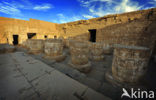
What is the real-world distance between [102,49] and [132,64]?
2.69 m

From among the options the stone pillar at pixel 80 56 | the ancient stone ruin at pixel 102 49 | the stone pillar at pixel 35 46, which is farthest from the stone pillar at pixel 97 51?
the stone pillar at pixel 35 46

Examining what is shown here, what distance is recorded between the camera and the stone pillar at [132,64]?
180 cm

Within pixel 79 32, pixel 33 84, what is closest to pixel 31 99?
pixel 33 84

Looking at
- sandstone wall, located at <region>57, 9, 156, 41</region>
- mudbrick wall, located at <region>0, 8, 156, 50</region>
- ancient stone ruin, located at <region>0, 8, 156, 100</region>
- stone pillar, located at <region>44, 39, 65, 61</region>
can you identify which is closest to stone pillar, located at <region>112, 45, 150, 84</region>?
ancient stone ruin, located at <region>0, 8, 156, 100</region>

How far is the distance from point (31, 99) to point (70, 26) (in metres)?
10.3

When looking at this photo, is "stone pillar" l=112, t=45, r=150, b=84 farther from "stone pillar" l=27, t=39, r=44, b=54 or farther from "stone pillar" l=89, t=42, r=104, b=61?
"stone pillar" l=27, t=39, r=44, b=54

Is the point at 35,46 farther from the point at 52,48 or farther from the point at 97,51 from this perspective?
the point at 97,51

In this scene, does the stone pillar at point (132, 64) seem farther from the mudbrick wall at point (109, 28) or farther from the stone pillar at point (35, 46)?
the stone pillar at point (35, 46)

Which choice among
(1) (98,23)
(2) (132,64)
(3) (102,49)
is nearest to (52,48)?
(3) (102,49)

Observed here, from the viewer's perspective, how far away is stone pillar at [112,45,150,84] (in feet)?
5.91

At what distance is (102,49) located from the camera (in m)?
4.50

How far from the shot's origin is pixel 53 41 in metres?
3.89

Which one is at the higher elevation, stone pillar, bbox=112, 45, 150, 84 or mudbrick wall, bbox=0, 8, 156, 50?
mudbrick wall, bbox=0, 8, 156, 50

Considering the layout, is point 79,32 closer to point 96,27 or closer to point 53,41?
point 96,27
